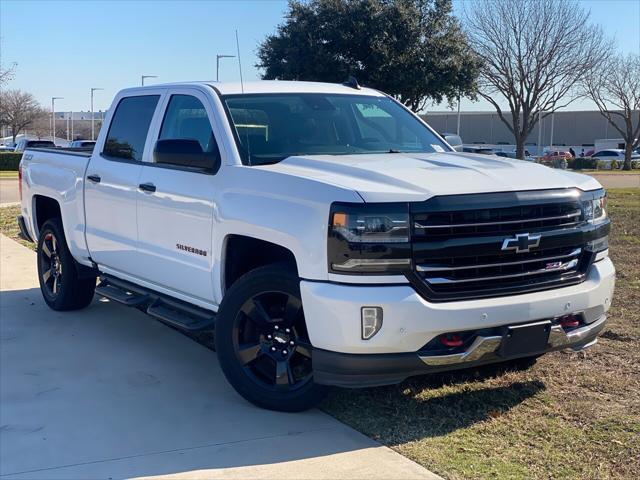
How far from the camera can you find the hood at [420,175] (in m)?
4.09

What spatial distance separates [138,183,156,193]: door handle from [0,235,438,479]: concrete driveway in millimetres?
1326

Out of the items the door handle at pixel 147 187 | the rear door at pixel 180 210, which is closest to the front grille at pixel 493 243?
the rear door at pixel 180 210

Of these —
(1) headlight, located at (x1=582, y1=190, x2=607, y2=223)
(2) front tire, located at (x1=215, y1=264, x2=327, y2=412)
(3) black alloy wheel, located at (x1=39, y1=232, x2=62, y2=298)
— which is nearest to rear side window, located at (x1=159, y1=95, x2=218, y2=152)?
(2) front tire, located at (x1=215, y1=264, x2=327, y2=412)

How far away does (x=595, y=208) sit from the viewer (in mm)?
4652

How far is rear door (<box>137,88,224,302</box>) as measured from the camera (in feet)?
16.5

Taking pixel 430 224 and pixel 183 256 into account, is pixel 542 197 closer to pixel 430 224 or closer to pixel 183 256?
pixel 430 224

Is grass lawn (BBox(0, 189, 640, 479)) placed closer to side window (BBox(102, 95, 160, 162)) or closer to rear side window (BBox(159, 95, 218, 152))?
rear side window (BBox(159, 95, 218, 152))

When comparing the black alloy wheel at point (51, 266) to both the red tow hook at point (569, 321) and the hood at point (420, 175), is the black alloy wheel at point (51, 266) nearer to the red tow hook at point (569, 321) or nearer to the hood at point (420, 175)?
the hood at point (420, 175)

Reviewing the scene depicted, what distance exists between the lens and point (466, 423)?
14.8ft

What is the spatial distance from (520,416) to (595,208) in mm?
1337

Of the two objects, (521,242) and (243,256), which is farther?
(243,256)

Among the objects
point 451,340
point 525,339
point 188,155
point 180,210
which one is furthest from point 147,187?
point 525,339

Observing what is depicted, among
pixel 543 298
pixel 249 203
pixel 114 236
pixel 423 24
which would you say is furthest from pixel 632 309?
pixel 423 24

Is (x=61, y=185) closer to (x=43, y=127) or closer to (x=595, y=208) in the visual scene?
(x=595, y=208)
